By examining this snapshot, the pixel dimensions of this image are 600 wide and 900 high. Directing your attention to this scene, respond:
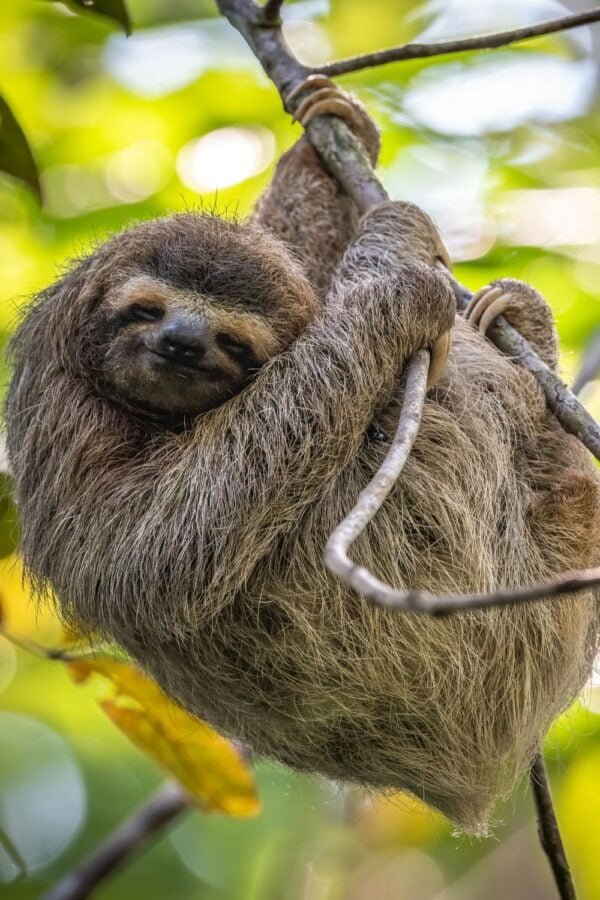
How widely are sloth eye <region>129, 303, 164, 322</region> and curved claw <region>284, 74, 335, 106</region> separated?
2.29m

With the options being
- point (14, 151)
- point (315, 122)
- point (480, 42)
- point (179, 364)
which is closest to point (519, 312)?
point (480, 42)

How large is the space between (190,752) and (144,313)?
9.70ft

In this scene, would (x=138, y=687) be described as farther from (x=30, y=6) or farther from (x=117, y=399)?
(x=30, y=6)

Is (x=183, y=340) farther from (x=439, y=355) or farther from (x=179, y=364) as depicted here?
(x=439, y=355)

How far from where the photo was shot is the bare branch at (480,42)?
6.59 m

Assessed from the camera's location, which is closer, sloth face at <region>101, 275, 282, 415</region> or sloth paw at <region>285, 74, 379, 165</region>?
sloth face at <region>101, 275, 282, 415</region>

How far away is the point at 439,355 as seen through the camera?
615 cm

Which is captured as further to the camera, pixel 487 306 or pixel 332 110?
pixel 332 110

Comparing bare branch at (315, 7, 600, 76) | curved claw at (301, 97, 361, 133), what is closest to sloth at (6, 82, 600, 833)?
bare branch at (315, 7, 600, 76)

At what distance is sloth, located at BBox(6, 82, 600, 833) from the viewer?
6.01 metres

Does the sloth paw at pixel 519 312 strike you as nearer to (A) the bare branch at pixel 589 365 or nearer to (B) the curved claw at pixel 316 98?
(A) the bare branch at pixel 589 365

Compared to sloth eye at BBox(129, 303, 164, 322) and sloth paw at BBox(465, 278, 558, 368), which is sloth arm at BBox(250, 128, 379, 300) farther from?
sloth eye at BBox(129, 303, 164, 322)

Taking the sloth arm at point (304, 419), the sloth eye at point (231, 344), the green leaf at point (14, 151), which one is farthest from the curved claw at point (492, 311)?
the green leaf at point (14, 151)

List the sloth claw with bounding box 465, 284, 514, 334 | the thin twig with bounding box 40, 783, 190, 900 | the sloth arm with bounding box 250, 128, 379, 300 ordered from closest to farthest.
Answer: the sloth claw with bounding box 465, 284, 514, 334
the sloth arm with bounding box 250, 128, 379, 300
the thin twig with bounding box 40, 783, 190, 900
